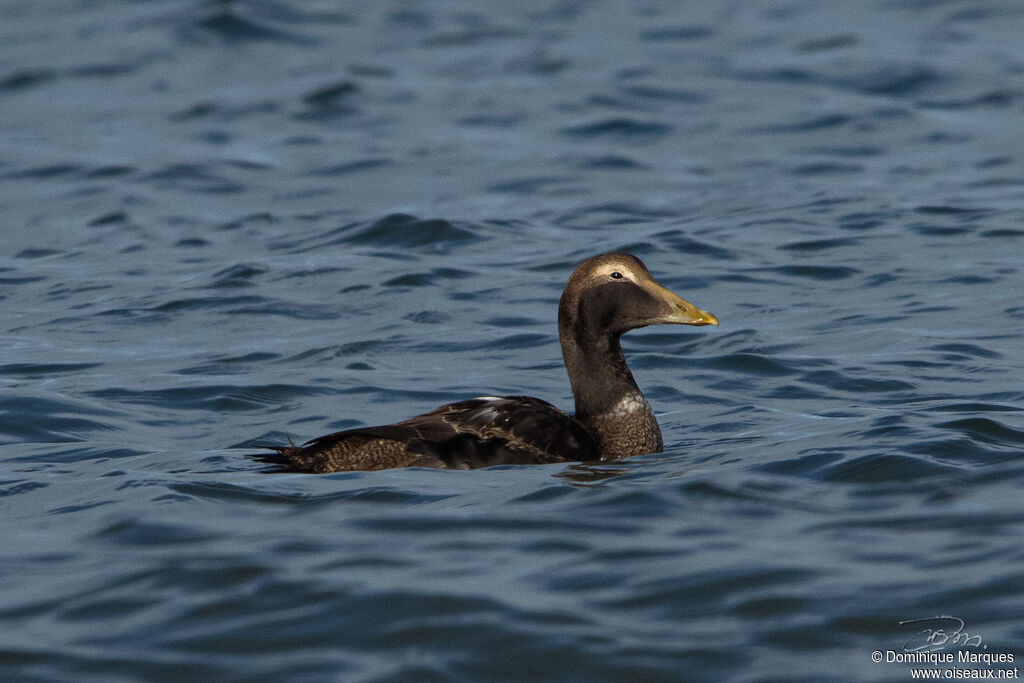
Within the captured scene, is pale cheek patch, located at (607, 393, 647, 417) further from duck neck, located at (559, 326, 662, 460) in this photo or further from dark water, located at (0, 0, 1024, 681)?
dark water, located at (0, 0, 1024, 681)

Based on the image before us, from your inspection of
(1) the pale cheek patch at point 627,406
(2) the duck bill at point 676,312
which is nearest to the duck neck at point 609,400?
(1) the pale cheek patch at point 627,406

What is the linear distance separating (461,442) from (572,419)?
31.8 inches

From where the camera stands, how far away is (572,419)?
8539mm

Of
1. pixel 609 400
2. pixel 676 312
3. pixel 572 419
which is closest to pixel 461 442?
pixel 572 419

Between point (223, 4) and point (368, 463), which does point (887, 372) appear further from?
point (223, 4)

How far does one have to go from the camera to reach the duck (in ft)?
25.7

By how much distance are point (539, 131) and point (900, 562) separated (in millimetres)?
13533

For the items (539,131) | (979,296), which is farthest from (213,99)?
(979,296)

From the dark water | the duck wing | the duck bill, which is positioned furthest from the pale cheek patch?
the duck bill

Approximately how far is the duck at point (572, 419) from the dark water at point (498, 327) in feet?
0.57

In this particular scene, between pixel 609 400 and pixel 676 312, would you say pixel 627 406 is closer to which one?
pixel 609 400

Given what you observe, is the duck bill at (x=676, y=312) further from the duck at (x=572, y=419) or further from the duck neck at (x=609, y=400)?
the duck neck at (x=609, y=400)

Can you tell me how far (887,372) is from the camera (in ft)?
33.9

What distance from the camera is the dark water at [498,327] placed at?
19.3ft
